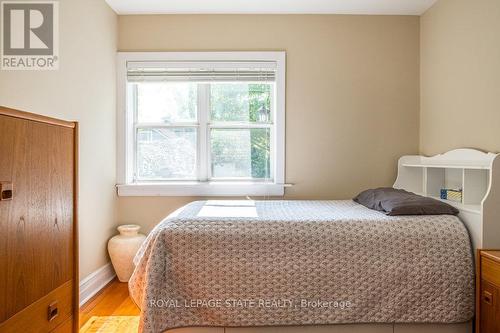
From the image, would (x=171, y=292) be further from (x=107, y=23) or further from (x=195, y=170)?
(x=107, y=23)

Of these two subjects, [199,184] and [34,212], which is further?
[199,184]

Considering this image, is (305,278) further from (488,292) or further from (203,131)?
(203,131)

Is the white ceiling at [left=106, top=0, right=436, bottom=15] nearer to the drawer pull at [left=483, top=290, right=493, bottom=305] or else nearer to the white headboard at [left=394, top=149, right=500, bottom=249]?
the white headboard at [left=394, top=149, right=500, bottom=249]

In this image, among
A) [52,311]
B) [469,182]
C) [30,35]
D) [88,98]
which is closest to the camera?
[52,311]

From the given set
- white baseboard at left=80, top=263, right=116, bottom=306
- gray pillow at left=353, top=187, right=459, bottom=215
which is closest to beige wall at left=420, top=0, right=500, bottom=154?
gray pillow at left=353, top=187, right=459, bottom=215

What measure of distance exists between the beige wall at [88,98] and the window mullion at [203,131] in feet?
2.58

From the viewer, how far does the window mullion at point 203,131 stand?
331 centimetres

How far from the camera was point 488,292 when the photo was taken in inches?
69.3

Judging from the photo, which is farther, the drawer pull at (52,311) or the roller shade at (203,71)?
the roller shade at (203,71)

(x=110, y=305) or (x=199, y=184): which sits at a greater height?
(x=199, y=184)

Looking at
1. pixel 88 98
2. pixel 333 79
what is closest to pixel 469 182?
pixel 333 79

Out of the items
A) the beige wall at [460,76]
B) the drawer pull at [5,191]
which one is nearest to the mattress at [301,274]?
the drawer pull at [5,191]

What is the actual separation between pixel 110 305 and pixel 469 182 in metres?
2.66

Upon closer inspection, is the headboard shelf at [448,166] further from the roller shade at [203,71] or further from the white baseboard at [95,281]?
the white baseboard at [95,281]
